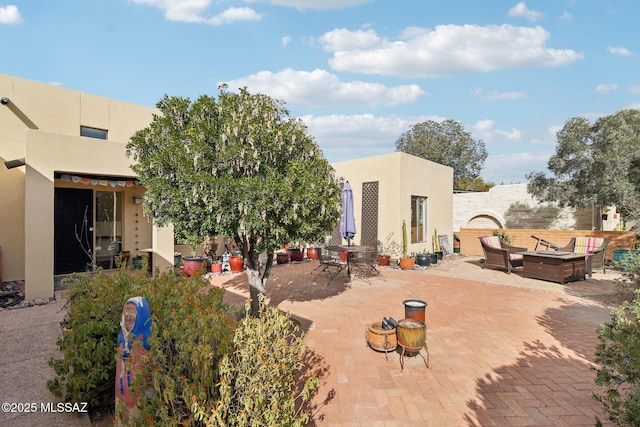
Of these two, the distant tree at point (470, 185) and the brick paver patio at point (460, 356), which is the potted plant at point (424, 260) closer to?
the brick paver patio at point (460, 356)

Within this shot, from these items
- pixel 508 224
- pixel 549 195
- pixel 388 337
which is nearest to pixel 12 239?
pixel 388 337

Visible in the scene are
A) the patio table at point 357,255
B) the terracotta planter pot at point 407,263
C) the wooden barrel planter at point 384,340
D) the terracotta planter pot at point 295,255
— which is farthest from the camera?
the terracotta planter pot at point 295,255

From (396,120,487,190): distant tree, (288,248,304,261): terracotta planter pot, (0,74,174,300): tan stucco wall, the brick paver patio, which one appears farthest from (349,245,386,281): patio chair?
(396,120,487,190): distant tree

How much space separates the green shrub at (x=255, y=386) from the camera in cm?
196

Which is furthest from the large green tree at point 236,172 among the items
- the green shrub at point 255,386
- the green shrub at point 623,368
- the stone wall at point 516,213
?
the stone wall at point 516,213

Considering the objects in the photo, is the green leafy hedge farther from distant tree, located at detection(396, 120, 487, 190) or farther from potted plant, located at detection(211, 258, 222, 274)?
distant tree, located at detection(396, 120, 487, 190)

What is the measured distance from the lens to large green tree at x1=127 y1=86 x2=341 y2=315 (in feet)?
12.6

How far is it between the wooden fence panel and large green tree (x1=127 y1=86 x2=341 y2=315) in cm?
1331

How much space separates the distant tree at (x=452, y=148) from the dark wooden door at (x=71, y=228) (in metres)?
29.9

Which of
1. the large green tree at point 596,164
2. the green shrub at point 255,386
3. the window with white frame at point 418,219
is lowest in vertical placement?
the green shrub at point 255,386

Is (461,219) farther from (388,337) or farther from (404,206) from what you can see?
(388,337)

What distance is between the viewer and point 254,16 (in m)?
8.31

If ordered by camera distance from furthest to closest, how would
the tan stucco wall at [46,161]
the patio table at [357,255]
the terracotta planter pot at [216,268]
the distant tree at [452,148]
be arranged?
the distant tree at [452,148] < the terracotta planter pot at [216,268] < the patio table at [357,255] < the tan stucco wall at [46,161]

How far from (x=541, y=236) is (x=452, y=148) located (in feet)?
69.6
